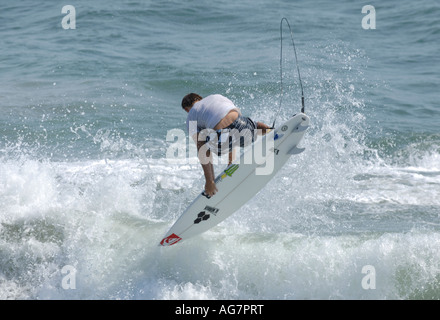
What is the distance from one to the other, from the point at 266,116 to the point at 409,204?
2865mm

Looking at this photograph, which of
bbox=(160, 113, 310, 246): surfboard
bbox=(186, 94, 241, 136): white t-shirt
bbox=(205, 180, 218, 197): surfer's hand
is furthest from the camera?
bbox=(160, 113, 310, 246): surfboard

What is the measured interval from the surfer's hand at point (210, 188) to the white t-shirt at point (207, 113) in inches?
23.2

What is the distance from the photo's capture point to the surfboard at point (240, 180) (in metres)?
6.26

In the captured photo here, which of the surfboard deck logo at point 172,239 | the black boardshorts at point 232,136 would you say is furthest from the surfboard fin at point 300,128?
the surfboard deck logo at point 172,239

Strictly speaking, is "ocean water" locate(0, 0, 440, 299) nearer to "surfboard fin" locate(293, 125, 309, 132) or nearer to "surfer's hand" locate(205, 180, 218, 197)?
"surfer's hand" locate(205, 180, 218, 197)

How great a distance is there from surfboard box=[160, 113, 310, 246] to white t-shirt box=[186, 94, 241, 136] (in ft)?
1.95

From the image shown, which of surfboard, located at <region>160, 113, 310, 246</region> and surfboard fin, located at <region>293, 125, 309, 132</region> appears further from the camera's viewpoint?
surfboard, located at <region>160, 113, 310, 246</region>

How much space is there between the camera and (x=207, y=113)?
5.89 metres

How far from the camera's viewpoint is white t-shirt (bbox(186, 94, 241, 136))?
588cm

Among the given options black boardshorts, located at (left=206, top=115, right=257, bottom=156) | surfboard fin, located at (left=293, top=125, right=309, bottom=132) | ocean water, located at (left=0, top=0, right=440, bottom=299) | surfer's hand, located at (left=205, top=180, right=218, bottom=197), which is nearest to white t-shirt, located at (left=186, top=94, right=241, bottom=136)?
black boardshorts, located at (left=206, top=115, right=257, bottom=156)

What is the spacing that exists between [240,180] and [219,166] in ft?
8.70

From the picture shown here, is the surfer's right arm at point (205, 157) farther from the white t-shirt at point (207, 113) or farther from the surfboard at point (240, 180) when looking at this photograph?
the surfboard at point (240, 180)
